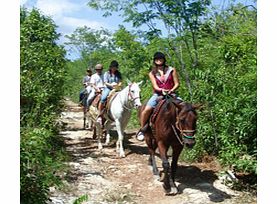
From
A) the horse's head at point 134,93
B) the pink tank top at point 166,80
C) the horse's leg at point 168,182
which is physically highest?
the pink tank top at point 166,80

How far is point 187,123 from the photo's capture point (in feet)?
14.9

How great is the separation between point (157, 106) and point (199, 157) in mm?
1324

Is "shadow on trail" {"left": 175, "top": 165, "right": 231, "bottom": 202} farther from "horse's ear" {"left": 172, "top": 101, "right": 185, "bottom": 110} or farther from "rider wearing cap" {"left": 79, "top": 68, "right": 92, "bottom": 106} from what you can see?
"rider wearing cap" {"left": 79, "top": 68, "right": 92, "bottom": 106}

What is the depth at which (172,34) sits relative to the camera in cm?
733

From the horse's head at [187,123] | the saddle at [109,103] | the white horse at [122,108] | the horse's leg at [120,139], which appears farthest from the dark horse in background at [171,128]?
the saddle at [109,103]

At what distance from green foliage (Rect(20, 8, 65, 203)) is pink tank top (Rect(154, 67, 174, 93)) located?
58.0 inches

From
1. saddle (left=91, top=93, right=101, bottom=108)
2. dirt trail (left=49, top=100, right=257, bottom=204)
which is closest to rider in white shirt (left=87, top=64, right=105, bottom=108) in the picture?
saddle (left=91, top=93, right=101, bottom=108)

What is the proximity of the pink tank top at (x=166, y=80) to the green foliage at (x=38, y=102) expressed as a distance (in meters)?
1.47

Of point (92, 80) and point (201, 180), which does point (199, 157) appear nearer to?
point (201, 180)

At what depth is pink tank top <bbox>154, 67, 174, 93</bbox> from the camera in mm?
5199

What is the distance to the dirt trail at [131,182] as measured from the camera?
4582 mm

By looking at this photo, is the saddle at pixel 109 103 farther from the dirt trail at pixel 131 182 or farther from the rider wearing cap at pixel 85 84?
the rider wearing cap at pixel 85 84

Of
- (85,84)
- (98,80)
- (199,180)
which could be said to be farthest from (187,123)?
(85,84)

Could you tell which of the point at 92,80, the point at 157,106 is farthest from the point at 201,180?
the point at 92,80
